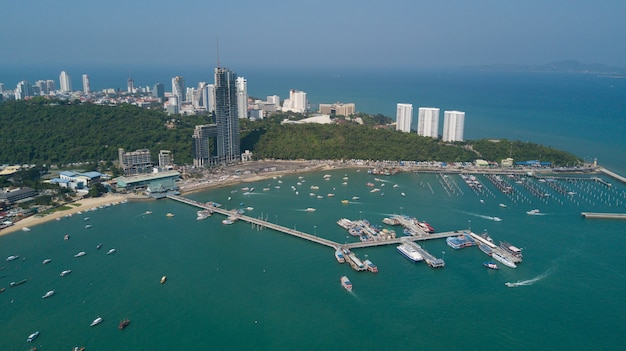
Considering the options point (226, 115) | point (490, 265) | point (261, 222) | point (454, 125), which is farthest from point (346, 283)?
point (454, 125)

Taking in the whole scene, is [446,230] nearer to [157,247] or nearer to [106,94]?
[157,247]

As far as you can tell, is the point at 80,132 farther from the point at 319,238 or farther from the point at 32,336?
the point at 32,336

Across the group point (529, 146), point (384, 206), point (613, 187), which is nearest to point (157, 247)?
point (384, 206)

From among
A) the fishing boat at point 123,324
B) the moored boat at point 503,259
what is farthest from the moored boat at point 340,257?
the fishing boat at point 123,324

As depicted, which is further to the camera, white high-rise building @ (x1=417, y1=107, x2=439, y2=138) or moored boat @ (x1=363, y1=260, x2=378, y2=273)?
white high-rise building @ (x1=417, y1=107, x2=439, y2=138)

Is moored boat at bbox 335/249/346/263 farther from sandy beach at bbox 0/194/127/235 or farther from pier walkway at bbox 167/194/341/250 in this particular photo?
sandy beach at bbox 0/194/127/235

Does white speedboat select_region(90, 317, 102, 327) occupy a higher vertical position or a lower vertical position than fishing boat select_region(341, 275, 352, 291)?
lower

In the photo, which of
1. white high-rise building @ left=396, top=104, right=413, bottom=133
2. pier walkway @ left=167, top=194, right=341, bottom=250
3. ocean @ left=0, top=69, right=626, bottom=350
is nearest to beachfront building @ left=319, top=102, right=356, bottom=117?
white high-rise building @ left=396, top=104, right=413, bottom=133

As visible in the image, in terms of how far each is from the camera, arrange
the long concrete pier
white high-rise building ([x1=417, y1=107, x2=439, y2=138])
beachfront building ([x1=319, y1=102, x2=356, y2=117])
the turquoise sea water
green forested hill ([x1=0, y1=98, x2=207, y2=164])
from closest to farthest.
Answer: the turquoise sea water
the long concrete pier
green forested hill ([x1=0, y1=98, x2=207, y2=164])
white high-rise building ([x1=417, y1=107, x2=439, y2=138])
beachfront building ([x1=319, y1=102, x2=356, y2=117])
